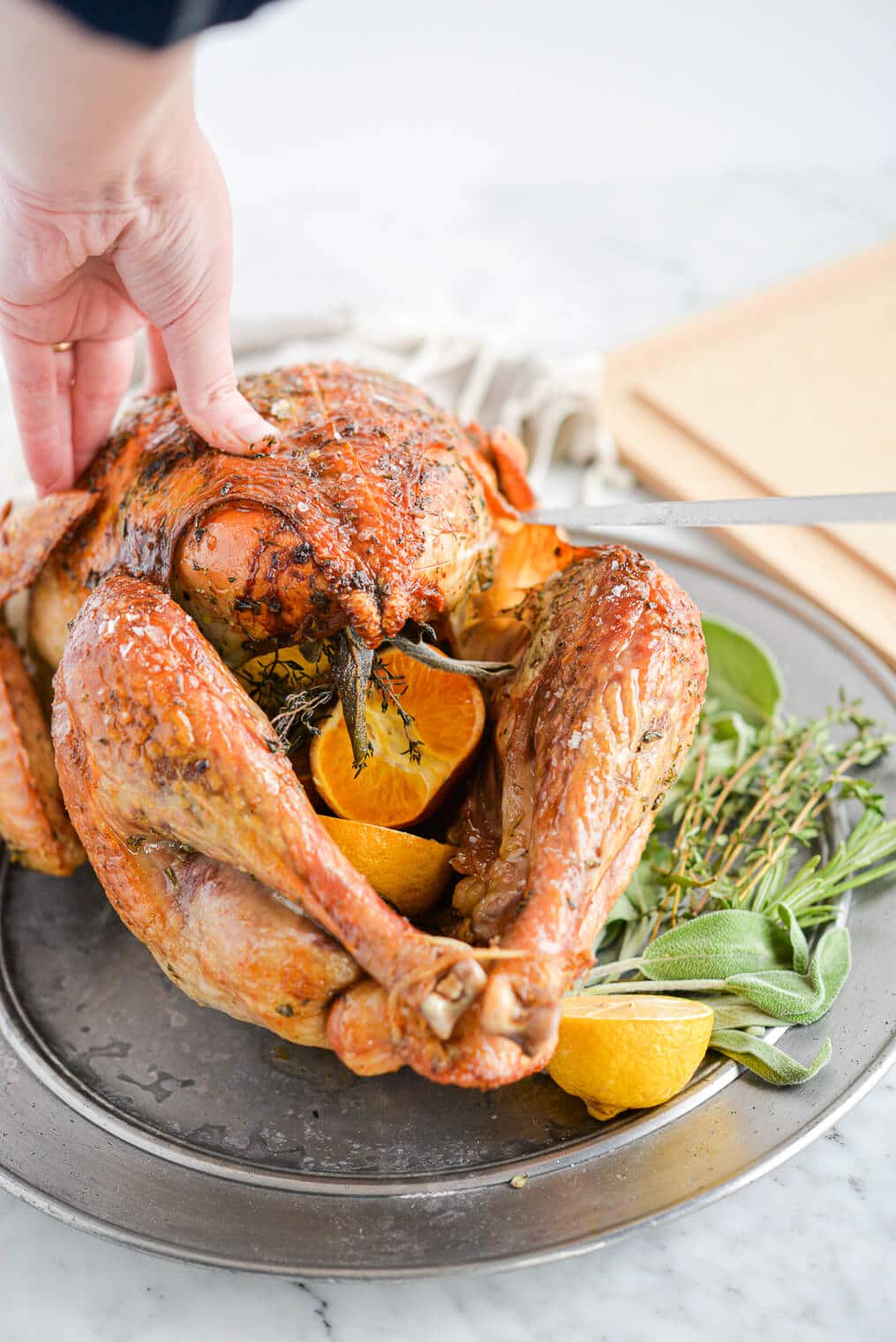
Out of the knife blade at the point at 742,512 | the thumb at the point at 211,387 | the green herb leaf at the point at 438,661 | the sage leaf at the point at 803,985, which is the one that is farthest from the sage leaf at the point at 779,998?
the thumb at the point at 211,387

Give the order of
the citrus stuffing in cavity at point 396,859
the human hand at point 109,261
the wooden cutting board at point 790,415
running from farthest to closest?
the wooden cutting board at point 790,415, the citrus stuffing in cavity at point 396,859, the human hand at point 109,261

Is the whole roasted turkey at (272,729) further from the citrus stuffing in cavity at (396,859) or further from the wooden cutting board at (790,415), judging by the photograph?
the wooden cutting board at (790,415)

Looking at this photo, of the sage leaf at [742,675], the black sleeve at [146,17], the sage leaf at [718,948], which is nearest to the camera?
the black sleeve at [146,17]

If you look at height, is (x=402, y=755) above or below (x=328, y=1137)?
above

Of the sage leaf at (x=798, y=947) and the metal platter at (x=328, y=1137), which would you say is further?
the sage leaf at (x=798, y=947)

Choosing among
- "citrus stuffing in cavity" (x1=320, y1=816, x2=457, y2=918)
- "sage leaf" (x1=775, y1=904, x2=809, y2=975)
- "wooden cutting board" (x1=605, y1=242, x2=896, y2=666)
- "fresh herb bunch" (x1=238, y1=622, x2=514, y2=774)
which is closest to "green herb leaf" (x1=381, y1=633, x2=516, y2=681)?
"fresh herb bunch" (x1=238, y1=622, x2=514, y2=774)

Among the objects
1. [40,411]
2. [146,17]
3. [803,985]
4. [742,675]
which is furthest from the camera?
[742,675]

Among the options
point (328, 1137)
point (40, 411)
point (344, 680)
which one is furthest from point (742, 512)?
point (40, 411)

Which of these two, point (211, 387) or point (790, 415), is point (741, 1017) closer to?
point (211, 387)
